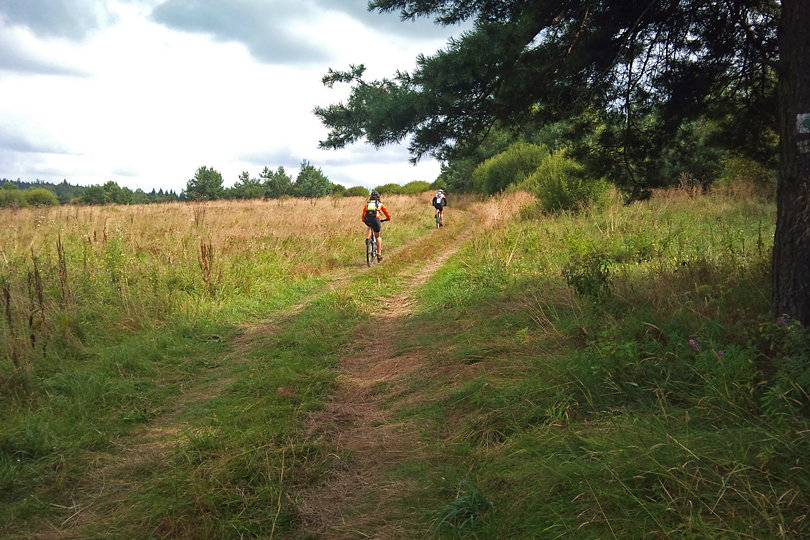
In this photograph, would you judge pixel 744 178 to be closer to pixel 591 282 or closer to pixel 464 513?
pixel 591 282

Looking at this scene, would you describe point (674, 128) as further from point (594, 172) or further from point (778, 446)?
point (778, 446)

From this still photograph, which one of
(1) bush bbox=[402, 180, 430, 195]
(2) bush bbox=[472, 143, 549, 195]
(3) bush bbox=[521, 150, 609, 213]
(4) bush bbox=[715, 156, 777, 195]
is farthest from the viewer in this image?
(1) bush bbox=[402, 180, 430, 195]

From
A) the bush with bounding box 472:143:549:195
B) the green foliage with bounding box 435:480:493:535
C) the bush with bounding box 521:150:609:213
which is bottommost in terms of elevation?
the green foliage with bounding box 435:480:493:535

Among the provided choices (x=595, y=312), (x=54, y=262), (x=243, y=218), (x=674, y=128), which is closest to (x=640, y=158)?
(x=674, y=128)

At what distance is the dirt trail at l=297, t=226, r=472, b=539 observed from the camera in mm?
2838

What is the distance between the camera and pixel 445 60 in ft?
15.6

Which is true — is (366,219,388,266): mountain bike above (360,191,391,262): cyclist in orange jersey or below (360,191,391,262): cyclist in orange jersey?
below

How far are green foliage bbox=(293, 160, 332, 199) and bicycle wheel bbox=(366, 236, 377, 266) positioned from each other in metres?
66.5

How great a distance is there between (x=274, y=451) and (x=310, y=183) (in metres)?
78.4

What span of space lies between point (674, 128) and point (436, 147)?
3116 millimetres

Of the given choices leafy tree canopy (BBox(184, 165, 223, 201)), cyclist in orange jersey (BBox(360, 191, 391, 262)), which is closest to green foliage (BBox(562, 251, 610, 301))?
cyclist in orange jersey (BBox(360, 191, 391, 262))

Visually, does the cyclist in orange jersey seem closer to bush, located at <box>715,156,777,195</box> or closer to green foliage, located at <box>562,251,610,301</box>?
green foliage, located at <box>562,251,610,301</box>

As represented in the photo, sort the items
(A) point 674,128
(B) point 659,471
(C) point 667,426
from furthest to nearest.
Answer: (A) point 674,128 → (C) point 667,426 → (B) point 659,471

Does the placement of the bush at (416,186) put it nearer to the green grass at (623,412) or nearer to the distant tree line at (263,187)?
the distant tree line at (263,187)
